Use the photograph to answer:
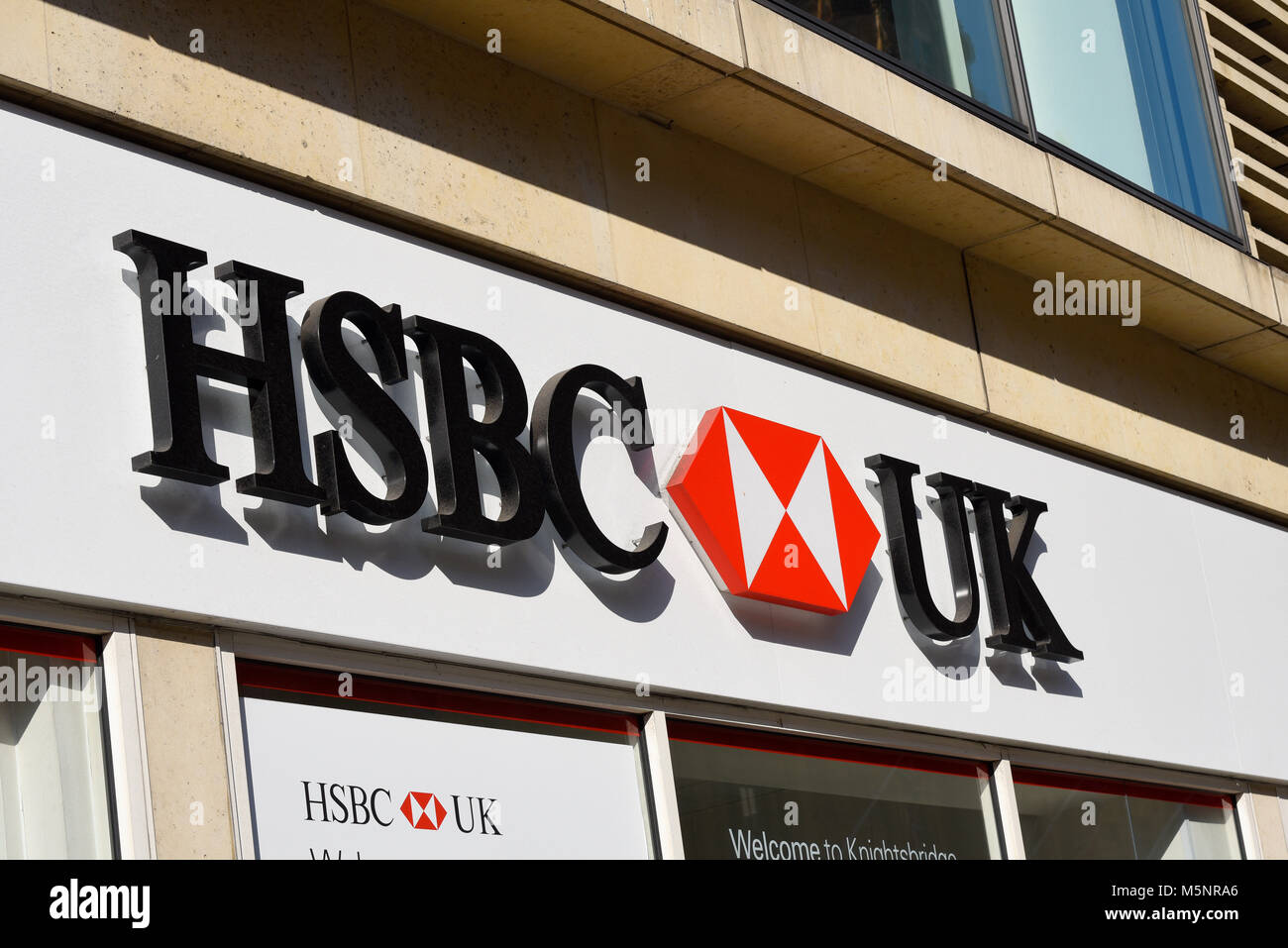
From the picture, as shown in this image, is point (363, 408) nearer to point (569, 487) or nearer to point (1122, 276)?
point (569, 487)

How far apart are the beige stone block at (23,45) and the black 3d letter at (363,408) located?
1157 mm

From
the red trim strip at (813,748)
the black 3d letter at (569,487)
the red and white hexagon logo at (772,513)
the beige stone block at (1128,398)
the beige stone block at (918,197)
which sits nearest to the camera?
the black 3d letter at (569,487)

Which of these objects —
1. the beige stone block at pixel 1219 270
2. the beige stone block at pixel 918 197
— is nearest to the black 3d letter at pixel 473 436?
the beige stone block at pixel 918 197

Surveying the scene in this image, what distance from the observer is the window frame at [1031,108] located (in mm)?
8320

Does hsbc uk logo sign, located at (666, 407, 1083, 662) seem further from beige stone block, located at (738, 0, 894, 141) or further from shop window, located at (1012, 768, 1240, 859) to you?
beige stone block, located at (738, 0, 894, 141)

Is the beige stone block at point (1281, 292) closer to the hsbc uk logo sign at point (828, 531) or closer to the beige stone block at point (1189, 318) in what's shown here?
the beige stone block at point (1189, 318)

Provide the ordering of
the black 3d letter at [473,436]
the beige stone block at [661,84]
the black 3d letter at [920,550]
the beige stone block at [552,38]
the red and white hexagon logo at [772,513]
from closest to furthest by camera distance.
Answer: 1. the black 3d letter at [473,436]
2. the beige stone block at [552,38]
3. the red and white hexagon logo at [772,513]
4. the beige stone block at [661,84]
5. the black 3d letter at [920,550]

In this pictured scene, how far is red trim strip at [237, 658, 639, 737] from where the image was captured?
225 inches

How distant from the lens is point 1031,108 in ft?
31.3

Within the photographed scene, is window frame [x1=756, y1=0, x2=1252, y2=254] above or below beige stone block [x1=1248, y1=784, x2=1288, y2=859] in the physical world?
above

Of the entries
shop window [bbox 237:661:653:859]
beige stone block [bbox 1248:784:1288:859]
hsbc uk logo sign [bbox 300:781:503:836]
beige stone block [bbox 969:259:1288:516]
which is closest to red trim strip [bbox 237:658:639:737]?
shop window [bbox 237:661:653:859]
